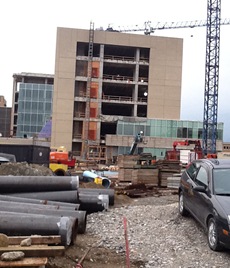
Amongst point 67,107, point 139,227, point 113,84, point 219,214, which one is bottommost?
point 139,227

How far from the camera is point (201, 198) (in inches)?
300

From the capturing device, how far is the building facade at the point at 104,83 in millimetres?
65312

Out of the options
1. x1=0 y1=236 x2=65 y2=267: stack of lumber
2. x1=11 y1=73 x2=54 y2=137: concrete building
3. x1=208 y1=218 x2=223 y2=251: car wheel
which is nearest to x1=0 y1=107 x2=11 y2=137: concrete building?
x1=11 y1=73 x2=54 y2=137: concrete building

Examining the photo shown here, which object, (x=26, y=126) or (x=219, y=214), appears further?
(x=26, y=126)

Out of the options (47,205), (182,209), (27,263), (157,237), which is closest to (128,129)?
(182,209)

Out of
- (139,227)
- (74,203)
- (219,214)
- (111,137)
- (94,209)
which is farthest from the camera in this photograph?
(111,137)

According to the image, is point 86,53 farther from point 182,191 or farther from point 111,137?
point 182,191

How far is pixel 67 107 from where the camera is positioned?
6556cm

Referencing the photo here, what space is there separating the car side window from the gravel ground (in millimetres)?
895

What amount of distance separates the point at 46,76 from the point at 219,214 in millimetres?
83770

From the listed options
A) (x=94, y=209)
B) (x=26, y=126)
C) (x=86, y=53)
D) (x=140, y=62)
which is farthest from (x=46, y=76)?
(x=94, y=209)

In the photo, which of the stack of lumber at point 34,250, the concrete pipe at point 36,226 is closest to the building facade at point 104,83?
the concrete pipe at point 36,226

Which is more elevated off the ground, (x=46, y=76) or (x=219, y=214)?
(x=46, y=76)

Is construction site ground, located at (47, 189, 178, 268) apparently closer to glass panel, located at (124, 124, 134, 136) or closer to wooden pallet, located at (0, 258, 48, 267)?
wooden pallet, located at (0, 258, 48, 267)
